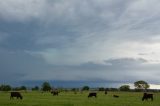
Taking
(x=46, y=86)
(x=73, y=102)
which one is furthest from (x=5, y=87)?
(x=73, y=102)

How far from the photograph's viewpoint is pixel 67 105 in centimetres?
4088

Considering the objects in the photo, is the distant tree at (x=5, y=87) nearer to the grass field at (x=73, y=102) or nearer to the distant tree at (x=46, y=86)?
the distant tree at (x=46, y=86)

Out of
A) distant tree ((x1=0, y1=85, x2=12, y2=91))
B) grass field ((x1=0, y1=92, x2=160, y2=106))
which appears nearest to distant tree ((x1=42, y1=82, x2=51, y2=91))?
distant tree ((x1=0, y1=85, x2=12, y2=91))

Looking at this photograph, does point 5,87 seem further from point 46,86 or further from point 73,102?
point 73,102

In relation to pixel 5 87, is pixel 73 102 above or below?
below

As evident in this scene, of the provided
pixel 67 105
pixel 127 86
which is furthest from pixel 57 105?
pixel 127 86

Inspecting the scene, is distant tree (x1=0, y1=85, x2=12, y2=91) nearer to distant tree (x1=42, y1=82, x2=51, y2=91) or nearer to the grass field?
distant tree (x1=42, y1=82, x2=51, y2=91)

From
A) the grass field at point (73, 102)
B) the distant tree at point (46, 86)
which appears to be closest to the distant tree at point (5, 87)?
the distant tree at point (46, 86)

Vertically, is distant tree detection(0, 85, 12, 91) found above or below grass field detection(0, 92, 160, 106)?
above

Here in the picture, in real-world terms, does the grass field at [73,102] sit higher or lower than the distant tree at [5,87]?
lower

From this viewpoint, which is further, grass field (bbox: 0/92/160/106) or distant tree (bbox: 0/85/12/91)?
distant tree (bbox: 0/85/12/91)

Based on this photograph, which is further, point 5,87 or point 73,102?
point 5,87

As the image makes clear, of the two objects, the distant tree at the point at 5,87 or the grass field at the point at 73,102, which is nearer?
the grass field at the point at 73,102

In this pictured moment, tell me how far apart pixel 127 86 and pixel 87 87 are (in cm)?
2614
